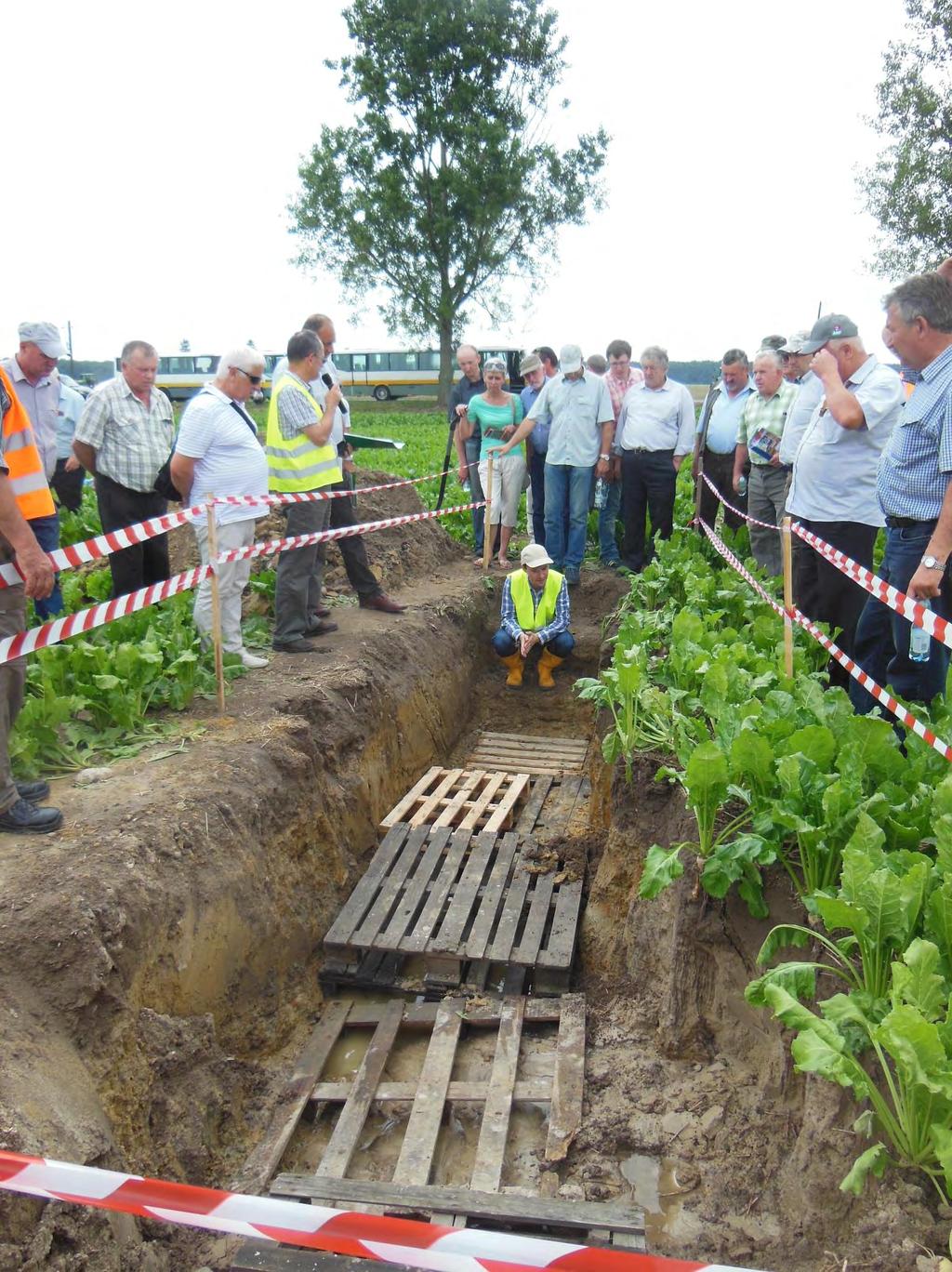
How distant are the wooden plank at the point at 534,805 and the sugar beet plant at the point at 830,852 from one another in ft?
4.65

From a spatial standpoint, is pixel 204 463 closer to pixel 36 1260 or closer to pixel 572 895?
pixel 572 895

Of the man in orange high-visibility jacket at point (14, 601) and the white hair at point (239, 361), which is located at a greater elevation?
the white hair at point (239, 361)

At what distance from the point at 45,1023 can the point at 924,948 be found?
2816 mm

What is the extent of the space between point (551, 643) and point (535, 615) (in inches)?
11.2

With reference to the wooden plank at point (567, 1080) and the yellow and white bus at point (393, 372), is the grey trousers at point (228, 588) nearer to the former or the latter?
the wooden plank at point (567, 1080)

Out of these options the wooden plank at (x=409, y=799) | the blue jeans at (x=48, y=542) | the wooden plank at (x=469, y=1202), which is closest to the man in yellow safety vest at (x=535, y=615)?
the wooden plank at (x=409, y=799)

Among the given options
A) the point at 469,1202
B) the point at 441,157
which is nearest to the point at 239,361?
the point at 469,1202

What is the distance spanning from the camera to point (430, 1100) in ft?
12.8

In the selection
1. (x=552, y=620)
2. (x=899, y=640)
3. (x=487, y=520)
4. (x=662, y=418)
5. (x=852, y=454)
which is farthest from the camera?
(x=487, y=520)

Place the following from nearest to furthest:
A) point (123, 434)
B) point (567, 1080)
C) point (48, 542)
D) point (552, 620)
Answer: point (567, 1080), point (123, 434), point (48, 542), point (552, 620)

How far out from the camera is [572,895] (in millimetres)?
5238

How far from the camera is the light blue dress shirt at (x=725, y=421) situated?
8227 millimetres

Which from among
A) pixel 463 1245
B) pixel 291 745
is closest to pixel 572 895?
pixel 291 745

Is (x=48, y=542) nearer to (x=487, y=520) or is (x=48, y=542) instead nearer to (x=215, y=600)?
(x=215, y=600)
